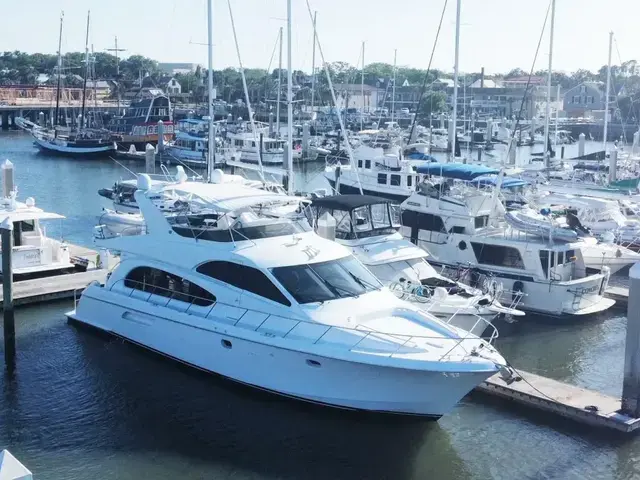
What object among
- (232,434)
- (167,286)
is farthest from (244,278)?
(232,434)

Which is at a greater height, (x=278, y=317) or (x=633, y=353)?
(x=278, y=317)

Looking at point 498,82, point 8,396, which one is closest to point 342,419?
point 8,396

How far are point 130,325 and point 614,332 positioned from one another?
11.8m

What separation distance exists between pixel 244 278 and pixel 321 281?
148cm

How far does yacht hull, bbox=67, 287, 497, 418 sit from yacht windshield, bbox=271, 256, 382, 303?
1.23 metres

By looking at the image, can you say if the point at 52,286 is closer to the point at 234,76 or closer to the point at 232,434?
the point at 232,434

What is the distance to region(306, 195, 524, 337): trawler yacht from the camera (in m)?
17.8

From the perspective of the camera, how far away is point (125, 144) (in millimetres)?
63781

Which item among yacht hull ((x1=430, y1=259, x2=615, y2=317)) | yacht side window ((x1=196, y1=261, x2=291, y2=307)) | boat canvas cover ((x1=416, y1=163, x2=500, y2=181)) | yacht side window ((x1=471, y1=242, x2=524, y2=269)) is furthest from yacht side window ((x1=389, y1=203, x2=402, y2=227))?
yacht side window ((x1=196, y1=261, x2=291, y2=307))

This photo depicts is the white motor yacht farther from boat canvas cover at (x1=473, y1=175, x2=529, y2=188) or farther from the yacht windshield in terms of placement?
boat canvas cover at (x1=473, y1=175, x2=529, y2=188)

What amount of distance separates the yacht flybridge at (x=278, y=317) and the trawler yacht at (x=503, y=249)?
6823mm

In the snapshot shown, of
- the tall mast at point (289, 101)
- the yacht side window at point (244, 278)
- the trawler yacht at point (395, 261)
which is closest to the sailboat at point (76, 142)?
the tall mast at point (289, 101)

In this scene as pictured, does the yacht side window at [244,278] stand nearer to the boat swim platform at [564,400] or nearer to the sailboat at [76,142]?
the boat swim platform at [564,400]

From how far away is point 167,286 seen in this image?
16391mm
